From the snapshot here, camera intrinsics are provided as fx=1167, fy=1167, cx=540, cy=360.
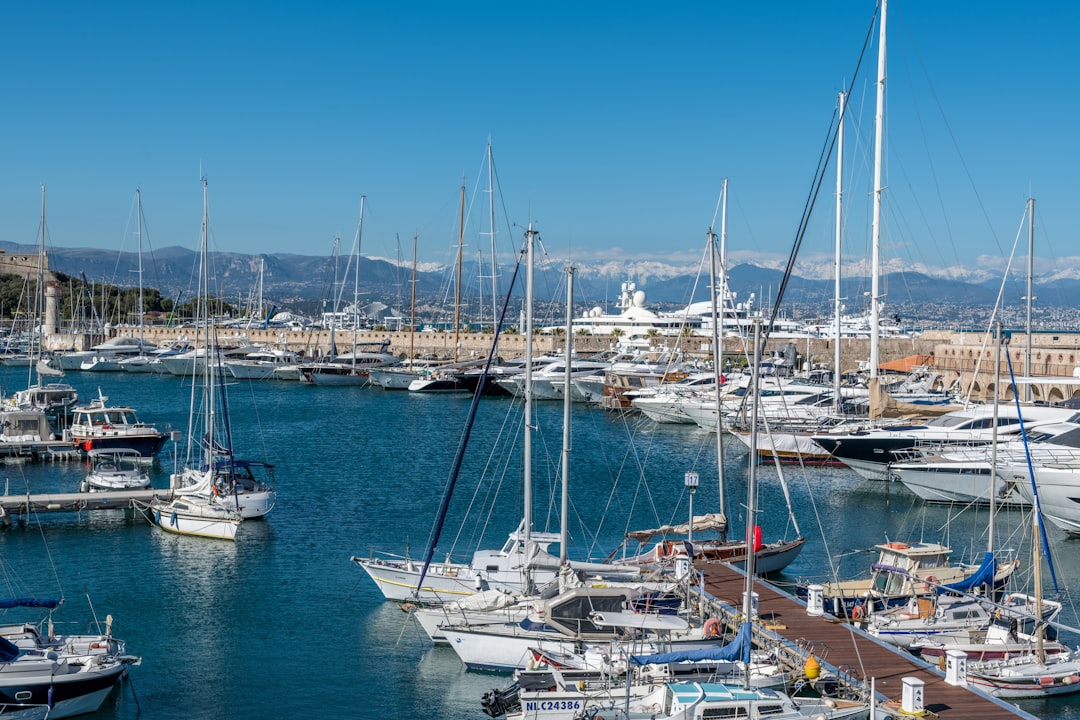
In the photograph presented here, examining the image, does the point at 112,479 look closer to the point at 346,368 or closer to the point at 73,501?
the point at 73,501

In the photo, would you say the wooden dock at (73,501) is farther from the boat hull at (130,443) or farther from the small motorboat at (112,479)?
the boat hull at (130,443)

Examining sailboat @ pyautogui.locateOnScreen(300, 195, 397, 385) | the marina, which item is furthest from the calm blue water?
sailboat @ pyautogui.locateOnScreen(300, 195, 397, 385)

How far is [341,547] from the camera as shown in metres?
26.6

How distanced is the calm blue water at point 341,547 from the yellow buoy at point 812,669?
3.57 meters

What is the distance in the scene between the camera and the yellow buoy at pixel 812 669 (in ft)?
51.3

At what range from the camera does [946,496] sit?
31172 millimetres

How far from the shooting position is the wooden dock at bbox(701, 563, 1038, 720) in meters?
14.9

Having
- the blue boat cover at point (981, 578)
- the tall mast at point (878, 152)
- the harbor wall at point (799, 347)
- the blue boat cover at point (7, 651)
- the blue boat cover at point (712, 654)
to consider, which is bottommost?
the blue boat cover at point (7, 651)

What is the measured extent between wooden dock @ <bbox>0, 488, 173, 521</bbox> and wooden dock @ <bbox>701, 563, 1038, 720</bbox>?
15613 mm

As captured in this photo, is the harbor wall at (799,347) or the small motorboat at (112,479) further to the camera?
the harbor wall at (799,347)

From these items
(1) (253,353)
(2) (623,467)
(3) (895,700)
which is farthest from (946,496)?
(1) (253,353)

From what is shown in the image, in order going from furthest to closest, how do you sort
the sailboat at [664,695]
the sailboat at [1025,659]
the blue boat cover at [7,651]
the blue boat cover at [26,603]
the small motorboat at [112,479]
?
the small motorboat at [112,479] < the sailboat at [1025,659] < the blue boat cover at [26,603] < the blue boat cover at [7,651] < the sailboat at [664,695]

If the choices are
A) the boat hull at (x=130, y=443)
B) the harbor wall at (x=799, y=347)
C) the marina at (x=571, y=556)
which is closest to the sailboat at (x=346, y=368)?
the harbor wall at (x=799, y=347)

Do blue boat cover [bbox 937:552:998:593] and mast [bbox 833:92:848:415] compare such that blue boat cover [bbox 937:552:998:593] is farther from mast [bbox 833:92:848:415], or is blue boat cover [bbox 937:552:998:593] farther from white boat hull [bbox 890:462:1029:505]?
mast [bbox 833:92:848:415]
